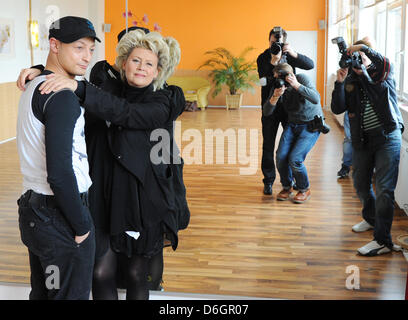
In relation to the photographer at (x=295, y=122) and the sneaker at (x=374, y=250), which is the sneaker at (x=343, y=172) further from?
the sneaker at (x=374, y=250)

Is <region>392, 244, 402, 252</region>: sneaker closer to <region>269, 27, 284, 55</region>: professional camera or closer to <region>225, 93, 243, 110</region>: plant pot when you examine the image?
<region>269, 27, 284, 55</region>: professional camera

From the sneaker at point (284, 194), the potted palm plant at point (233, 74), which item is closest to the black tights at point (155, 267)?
the sneaker at point (284, 194)

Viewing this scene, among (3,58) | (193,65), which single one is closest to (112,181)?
(3,58)

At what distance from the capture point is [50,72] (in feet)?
5.09

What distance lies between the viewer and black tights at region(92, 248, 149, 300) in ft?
6.12

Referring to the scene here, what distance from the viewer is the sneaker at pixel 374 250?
10.0ft

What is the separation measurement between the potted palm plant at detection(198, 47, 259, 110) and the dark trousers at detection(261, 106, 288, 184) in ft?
14.1

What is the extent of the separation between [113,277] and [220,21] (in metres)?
6.25
